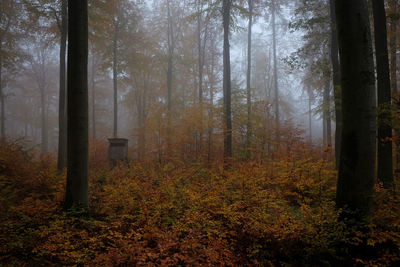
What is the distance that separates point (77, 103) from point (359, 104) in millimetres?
5071

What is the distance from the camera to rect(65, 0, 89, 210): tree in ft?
14.0

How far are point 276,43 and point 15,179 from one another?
21087 millimetres

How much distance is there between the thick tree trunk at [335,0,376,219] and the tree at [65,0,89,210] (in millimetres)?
4756

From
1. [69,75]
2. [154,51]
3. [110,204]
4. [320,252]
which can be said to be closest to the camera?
[320,252]

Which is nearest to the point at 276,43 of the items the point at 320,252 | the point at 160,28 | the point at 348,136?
the point at 160,28

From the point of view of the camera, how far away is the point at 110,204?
4781 mm

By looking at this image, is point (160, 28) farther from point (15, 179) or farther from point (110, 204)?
point (110, 204)

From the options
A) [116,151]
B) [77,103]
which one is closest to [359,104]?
[77,103]

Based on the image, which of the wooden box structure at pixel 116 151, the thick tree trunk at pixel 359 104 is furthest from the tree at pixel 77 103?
the wooden box structure at pixel 116 151

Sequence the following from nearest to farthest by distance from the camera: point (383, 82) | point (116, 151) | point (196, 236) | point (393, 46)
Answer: point (196, 236) < point (383, 82) < point (393, 46) < point (116, 151)

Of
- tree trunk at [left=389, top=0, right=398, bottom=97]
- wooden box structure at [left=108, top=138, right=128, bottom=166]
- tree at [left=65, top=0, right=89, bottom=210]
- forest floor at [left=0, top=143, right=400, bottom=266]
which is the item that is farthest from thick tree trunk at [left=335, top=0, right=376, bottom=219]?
wooden box structure at [left=108, top=138, right=128, bottom=166]

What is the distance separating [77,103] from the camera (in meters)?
4.32

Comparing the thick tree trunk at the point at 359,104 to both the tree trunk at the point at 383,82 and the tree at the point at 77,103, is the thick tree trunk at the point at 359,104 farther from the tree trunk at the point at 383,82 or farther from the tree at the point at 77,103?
the tree at the point at 77,103

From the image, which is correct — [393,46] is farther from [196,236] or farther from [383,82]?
[196,236]
